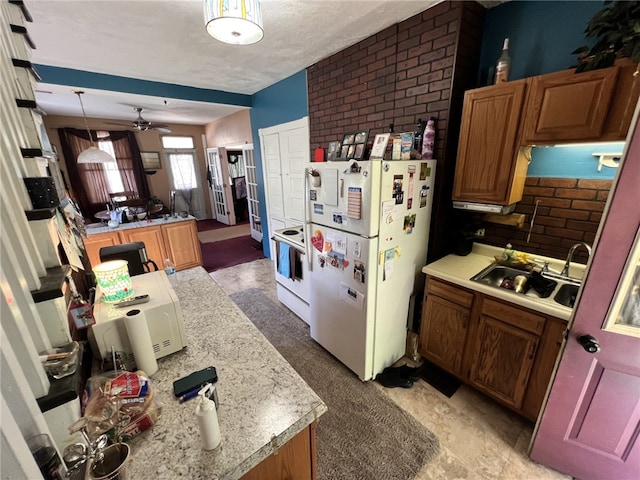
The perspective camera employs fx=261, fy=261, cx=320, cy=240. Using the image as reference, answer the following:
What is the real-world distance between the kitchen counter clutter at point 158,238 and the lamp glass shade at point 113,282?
111 inches

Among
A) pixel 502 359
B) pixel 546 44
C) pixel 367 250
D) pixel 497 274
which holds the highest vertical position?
pixel 546 44

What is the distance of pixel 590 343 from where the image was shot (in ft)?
3.83

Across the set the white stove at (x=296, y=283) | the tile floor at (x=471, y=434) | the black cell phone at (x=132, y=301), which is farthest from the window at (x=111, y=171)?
the tile floor at (x=471, y=434)

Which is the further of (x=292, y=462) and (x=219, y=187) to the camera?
(x=219, y=187)

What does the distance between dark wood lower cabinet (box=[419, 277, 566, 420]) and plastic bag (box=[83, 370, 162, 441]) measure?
1771 mm

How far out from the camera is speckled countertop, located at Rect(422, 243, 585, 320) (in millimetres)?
1445

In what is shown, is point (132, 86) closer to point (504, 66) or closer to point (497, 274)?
point (504, 66)

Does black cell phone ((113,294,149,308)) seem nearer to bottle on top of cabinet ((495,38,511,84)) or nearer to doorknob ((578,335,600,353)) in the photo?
doorknob ((578,335,600,353))

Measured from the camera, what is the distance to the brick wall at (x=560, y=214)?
164 cm

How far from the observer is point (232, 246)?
17.6 feet

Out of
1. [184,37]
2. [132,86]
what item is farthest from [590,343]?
[132,86]

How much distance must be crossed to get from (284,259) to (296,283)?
0.29 metres

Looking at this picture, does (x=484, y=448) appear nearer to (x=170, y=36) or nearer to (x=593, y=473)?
(x=593, y=473)

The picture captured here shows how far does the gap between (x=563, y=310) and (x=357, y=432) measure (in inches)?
55.0
